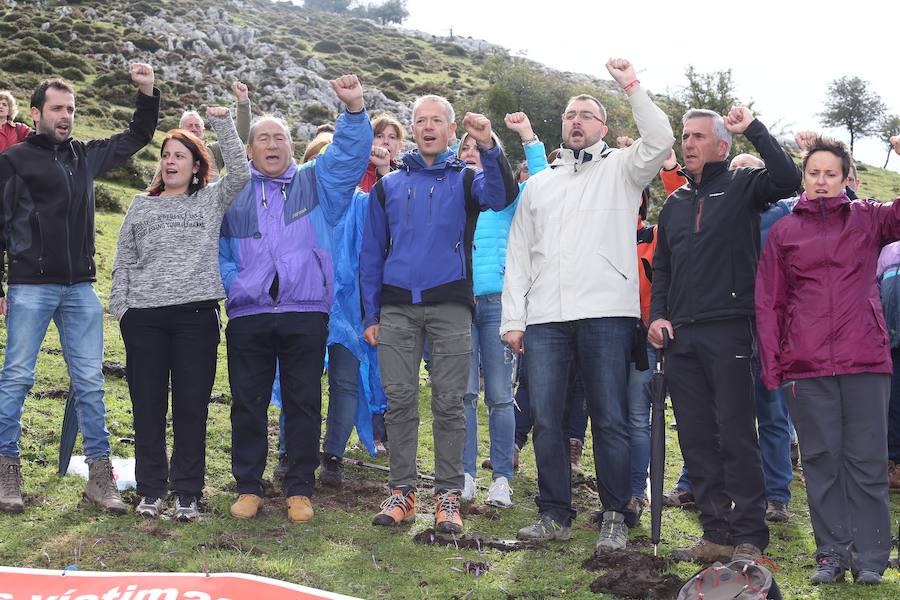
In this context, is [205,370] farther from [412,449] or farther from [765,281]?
[765,281]

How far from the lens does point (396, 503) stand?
5914 mm

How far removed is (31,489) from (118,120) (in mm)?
31391

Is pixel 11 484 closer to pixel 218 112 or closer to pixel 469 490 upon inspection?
pixel 218 112

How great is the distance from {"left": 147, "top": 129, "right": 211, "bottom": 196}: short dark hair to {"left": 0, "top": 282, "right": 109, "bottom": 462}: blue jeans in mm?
820

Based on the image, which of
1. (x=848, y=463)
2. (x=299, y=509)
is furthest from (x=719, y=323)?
(x=299, y=509)

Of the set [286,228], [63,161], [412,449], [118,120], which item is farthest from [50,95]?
[118,120]

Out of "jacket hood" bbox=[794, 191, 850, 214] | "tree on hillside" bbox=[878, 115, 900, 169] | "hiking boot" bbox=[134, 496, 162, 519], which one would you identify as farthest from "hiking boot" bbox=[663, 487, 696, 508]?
"tree on hillside" bbox=[878, 115, 900, 169]

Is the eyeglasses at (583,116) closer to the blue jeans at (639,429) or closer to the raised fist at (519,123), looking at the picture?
the raised fist at (519,123)

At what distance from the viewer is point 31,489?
20.0 ft

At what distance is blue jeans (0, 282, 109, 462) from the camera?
232 inches

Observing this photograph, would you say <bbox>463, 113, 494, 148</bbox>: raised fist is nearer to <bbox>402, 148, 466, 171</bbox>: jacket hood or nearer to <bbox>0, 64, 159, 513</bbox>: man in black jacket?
<bbox>402, 148, 466, 171</bbox>: jacket hood

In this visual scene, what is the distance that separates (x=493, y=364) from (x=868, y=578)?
113 inches

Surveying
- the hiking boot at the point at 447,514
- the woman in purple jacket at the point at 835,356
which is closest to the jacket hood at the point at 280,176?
the hiking boot at the point at 447,514

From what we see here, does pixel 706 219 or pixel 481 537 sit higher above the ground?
pixel 706 219
